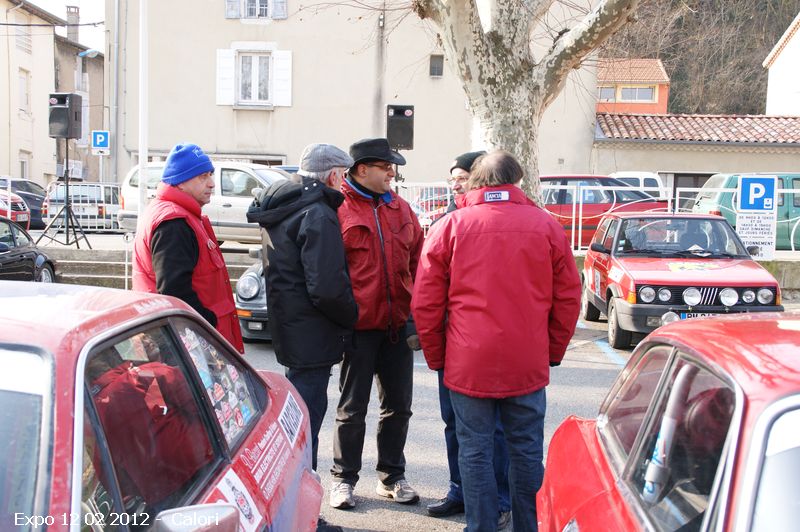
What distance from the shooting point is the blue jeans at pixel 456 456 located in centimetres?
398

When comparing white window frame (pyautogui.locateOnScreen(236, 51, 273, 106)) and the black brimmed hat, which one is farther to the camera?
white window frame (pyautogui.locateOnScreen(236, 51, 273, 106))

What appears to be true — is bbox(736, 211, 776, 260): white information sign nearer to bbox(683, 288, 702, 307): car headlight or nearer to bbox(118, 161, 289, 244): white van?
bbox(683, 288, 702, 307): car headlight

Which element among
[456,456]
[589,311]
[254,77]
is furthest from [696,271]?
[254,77]

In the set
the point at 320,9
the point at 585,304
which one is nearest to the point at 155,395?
the point at 585,304

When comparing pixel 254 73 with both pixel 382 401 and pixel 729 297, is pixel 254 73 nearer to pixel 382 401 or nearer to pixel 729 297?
pixel 729 297

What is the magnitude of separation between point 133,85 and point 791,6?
101 ft

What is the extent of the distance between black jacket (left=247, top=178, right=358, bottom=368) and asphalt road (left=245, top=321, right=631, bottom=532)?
37.6 inches

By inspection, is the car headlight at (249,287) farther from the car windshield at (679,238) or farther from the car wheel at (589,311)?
the car wheel at (589,311)

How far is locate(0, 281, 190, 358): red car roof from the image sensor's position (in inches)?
72.7

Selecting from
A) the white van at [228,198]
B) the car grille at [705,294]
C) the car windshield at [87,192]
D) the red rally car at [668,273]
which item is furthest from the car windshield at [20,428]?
the car windshield at [87,192]

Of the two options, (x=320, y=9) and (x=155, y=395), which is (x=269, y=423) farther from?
(x=320, y=9)

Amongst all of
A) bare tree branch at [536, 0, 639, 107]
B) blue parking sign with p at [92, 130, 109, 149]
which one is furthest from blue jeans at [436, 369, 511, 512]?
blue parking sign with p at [92, 130, 109, 149]

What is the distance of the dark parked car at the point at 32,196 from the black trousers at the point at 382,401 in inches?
827

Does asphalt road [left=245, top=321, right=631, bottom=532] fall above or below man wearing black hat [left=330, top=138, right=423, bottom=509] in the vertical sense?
below
